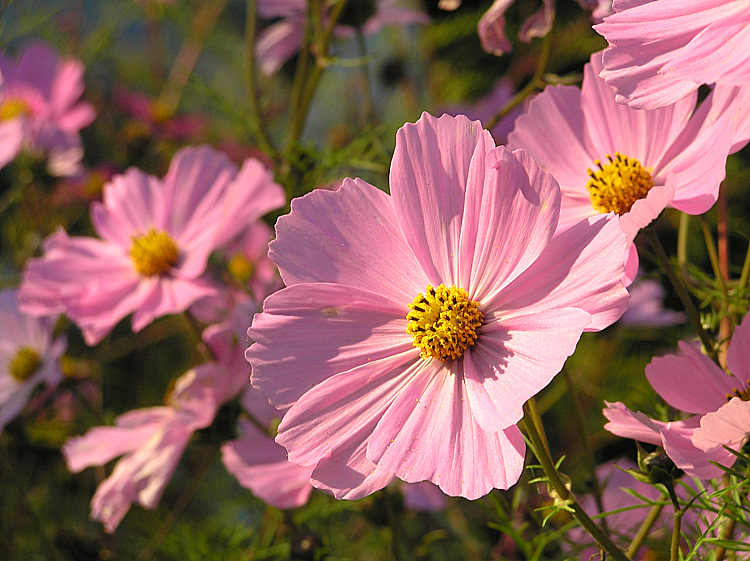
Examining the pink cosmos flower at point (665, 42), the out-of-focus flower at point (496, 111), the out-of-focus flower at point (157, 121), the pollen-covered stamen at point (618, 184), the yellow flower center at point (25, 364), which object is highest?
the pink cosmos flower at point (665, 42)

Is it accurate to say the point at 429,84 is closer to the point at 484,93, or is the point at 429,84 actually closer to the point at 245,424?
the point at 484,93

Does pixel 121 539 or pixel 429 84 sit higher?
pixel 429 84

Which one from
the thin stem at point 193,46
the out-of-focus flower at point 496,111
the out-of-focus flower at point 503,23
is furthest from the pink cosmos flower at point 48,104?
the out-of-focus flower at point 503,23

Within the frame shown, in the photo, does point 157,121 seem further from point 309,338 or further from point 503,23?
point 309,338

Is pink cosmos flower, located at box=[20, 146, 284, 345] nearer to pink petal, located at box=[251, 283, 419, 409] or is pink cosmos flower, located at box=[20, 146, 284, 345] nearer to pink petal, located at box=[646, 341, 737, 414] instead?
pink petal, located at box=[251, 283, 419, 409]

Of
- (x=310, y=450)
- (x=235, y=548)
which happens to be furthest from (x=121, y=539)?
(x=310, y=450)

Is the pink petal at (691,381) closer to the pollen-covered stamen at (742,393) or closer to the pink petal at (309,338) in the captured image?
the pollen-covered stamen at (742,393)
